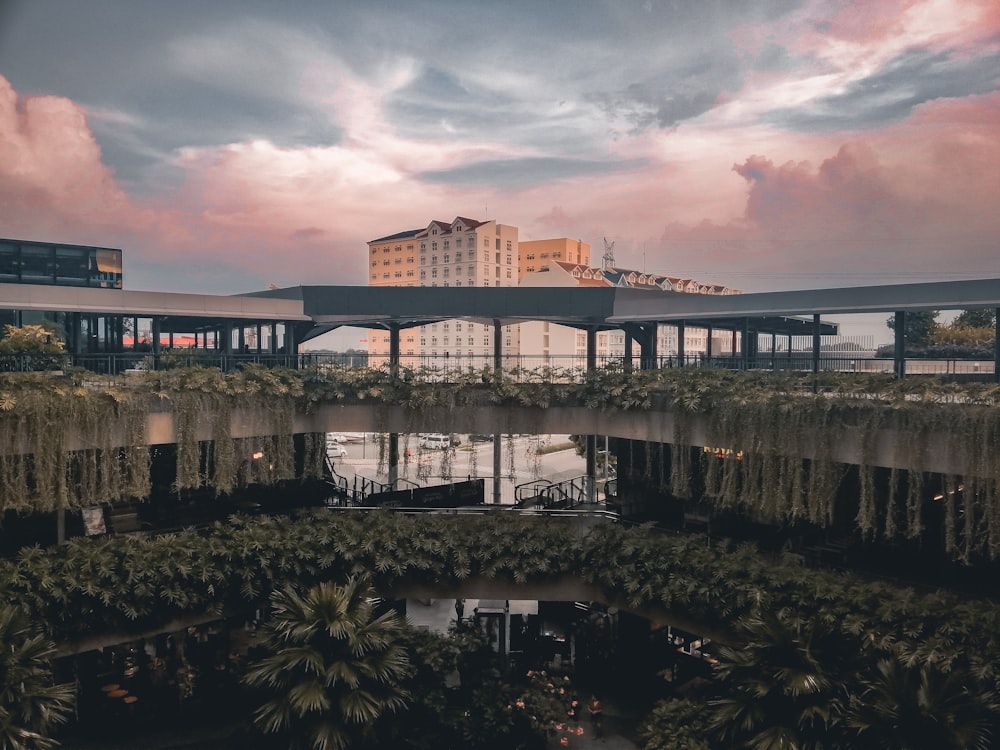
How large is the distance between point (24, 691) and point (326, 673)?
15.4 feet

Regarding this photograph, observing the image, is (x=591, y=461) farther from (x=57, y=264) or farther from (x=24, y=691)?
(x=57, y=264)

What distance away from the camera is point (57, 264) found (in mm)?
30297

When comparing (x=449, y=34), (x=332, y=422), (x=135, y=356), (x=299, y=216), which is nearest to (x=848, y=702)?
(x=332, y=422)

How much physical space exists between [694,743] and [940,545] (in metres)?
6.92

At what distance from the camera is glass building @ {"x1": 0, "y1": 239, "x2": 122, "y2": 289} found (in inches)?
1135

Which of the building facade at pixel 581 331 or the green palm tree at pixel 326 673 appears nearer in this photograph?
the green palm tree at pixel 326 673

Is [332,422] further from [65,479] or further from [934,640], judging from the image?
[934,640]

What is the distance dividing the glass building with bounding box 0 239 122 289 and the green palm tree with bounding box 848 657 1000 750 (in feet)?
105

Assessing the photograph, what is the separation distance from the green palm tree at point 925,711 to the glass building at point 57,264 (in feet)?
105

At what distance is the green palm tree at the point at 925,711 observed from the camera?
31.7 feet

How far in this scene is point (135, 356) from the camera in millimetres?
18281

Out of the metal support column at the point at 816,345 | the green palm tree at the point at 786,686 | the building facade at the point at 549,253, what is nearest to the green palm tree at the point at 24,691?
the green palm tree at the point at 786,686

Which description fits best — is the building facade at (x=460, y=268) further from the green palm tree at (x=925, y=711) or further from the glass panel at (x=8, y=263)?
the green palm tree at (x=925, y=711)

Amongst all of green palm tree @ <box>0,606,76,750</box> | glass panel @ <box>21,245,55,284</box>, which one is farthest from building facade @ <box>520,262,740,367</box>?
green palm tree @ <box>0,606,76,750</box>
